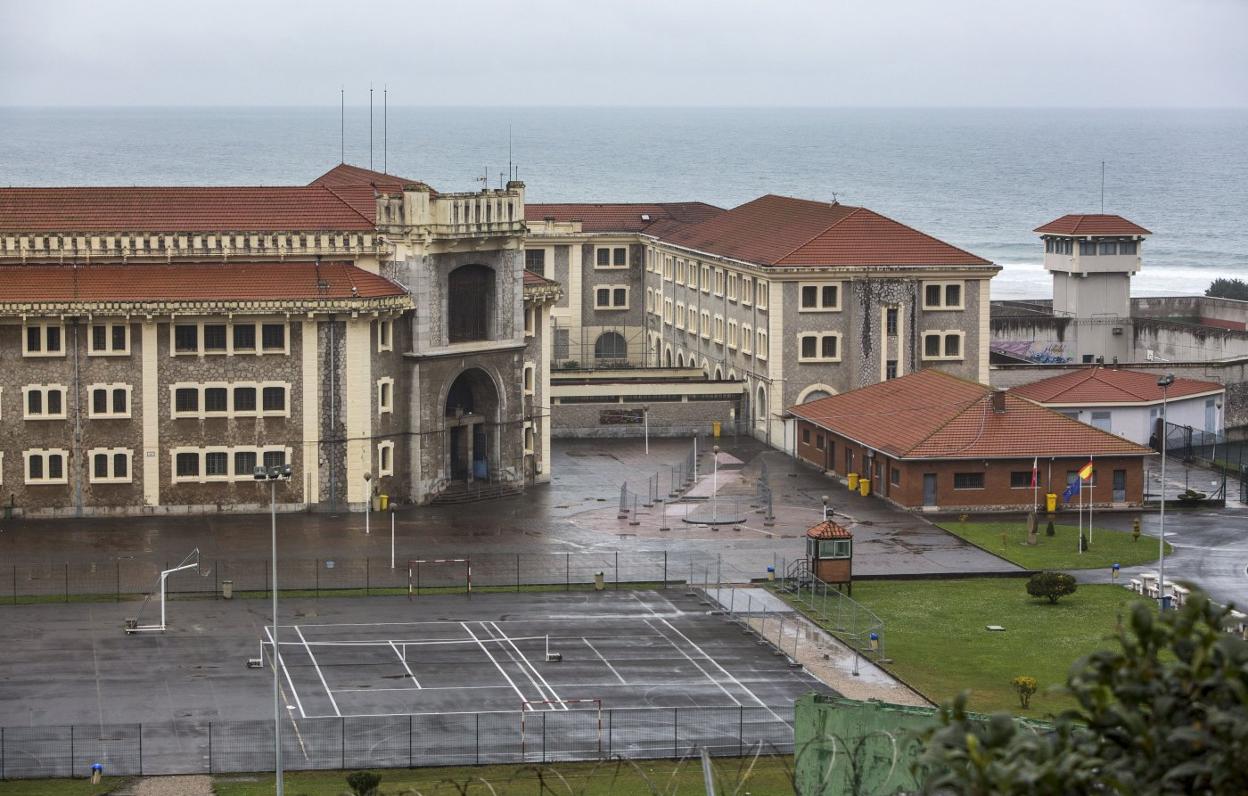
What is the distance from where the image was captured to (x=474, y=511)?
280ft

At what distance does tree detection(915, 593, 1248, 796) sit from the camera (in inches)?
982

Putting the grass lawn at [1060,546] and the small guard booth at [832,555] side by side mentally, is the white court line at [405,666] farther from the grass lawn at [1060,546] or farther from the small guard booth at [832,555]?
the grass lawn at [1060,546]

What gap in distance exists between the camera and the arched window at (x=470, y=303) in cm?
8819

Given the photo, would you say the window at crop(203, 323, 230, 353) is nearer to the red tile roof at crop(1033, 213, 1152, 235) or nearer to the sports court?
the sports court

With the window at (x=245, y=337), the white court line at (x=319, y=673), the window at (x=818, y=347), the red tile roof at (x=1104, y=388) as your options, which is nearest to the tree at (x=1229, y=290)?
the red tile roof at (x=1104, y=388)

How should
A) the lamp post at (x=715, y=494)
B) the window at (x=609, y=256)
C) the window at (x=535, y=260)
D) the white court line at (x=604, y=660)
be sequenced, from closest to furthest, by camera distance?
the white court line at (x=604, y=660), the lamp post at (x=715, y=494), the window at (x=535, y=260), the window at (x=609, y=256)

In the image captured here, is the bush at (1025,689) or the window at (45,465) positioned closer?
the bush at (1025,689)

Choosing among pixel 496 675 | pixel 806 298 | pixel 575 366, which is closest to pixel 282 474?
pixel 496 675

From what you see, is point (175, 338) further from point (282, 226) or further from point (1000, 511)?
point (1000, 511)

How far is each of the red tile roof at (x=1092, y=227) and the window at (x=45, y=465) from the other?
2332 inches

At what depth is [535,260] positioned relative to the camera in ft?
416

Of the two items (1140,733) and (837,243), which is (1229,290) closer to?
Result: (837,243)

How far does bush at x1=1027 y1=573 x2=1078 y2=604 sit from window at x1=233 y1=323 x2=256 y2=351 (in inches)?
1243

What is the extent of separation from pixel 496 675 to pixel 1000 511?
32.3m
